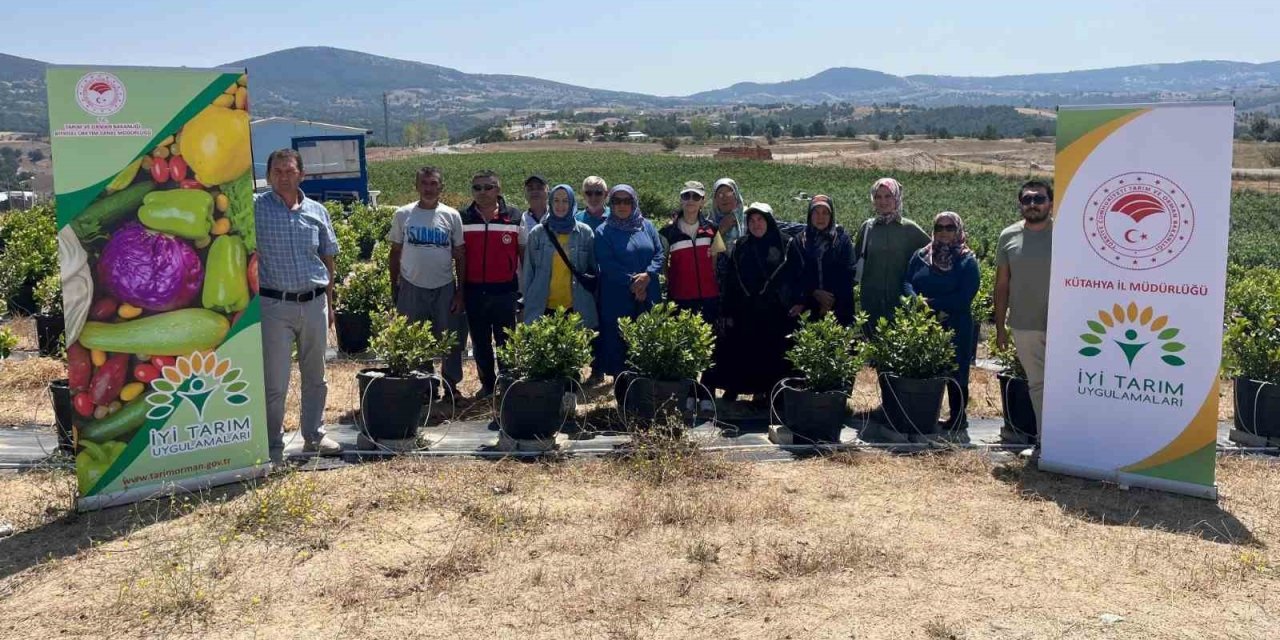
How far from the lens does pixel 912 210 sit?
129 feet

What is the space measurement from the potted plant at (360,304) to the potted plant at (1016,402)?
213 inches

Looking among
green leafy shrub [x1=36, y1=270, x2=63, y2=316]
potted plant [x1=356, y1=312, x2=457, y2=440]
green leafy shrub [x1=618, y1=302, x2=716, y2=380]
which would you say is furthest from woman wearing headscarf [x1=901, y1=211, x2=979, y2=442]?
green leafy shrub [x1=36, y1=270, x2=63, y2=316]

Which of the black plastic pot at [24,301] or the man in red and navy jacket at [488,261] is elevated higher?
the man in red and navy jacket at [488,261]

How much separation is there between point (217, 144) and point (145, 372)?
1.18 meters

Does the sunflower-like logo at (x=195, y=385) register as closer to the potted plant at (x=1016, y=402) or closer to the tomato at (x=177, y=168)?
the tomato at (x=177, y=168)

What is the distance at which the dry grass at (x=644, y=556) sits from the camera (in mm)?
3947

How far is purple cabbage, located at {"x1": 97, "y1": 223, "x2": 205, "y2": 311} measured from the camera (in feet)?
16.0

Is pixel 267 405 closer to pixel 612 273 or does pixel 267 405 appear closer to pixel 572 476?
pixel 572 476

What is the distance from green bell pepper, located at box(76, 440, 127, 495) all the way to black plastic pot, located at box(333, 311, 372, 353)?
14.7ft

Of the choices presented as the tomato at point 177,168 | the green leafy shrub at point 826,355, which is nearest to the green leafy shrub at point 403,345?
the tomato at point 177,168

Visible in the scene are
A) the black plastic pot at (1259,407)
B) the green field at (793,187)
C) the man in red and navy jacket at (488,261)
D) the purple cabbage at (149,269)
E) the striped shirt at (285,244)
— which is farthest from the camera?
the green field at (793,187)

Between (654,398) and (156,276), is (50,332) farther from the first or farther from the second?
(654,398)

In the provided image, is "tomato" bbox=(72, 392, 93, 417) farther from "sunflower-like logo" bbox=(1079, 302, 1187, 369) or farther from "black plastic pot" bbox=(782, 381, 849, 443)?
"sunflower-like logo" bbox=(1079, 302, 1187, 369)

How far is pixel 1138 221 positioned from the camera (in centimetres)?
543
